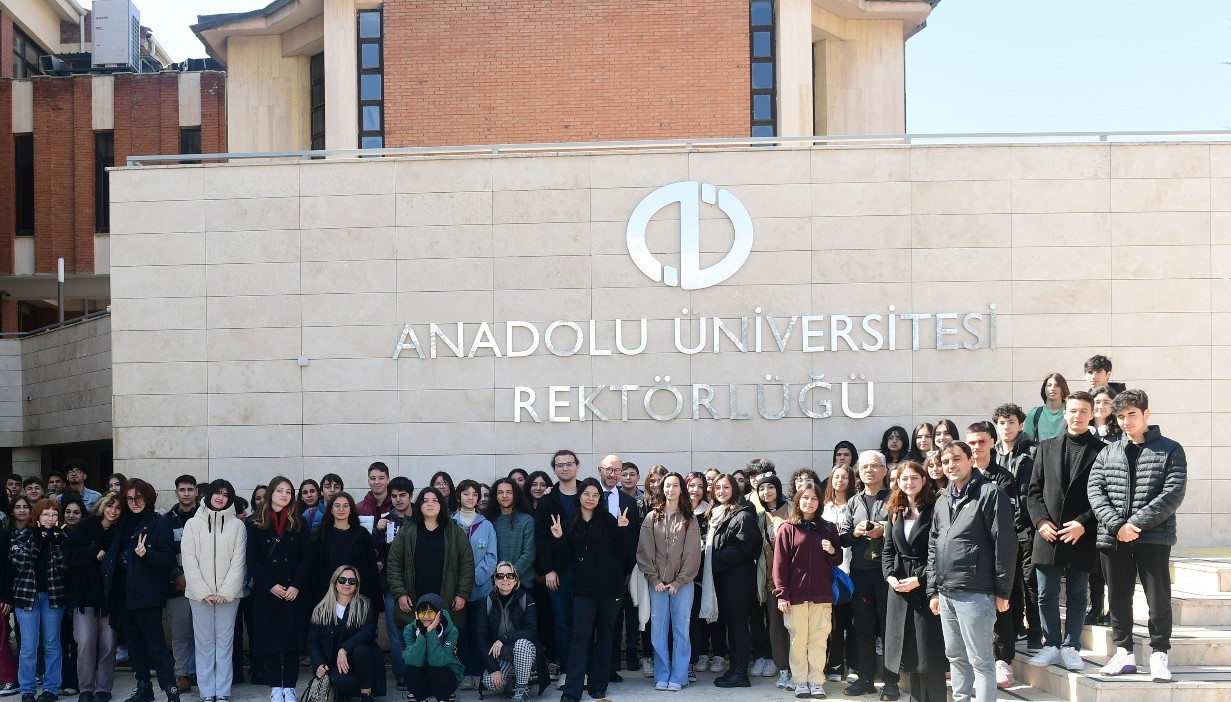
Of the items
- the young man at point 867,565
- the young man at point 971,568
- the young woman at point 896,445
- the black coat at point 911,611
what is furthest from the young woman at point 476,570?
the young woman at point 896,445

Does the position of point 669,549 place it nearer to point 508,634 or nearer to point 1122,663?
point 508,634

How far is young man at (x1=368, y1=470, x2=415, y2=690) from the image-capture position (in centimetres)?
911

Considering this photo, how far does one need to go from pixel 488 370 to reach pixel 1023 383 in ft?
18.2

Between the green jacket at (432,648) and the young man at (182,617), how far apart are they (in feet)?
6.81

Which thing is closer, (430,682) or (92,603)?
(430,682)

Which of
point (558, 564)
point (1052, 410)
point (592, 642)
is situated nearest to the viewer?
point (592, 642)

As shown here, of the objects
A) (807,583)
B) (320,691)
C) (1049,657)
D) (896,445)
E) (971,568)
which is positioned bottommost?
(320,691)

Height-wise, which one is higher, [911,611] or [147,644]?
[911,611]

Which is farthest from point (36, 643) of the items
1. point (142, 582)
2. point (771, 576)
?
point (771, 576)

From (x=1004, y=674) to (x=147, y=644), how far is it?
648 cm

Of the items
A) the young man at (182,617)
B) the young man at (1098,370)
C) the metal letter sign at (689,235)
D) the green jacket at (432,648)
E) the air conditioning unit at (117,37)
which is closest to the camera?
the green jacket at (432,648)

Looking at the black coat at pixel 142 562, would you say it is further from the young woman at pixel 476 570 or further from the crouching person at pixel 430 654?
the young woman at pixel 476 570

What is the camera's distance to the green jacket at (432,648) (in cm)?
867

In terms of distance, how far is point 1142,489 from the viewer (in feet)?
23.8
